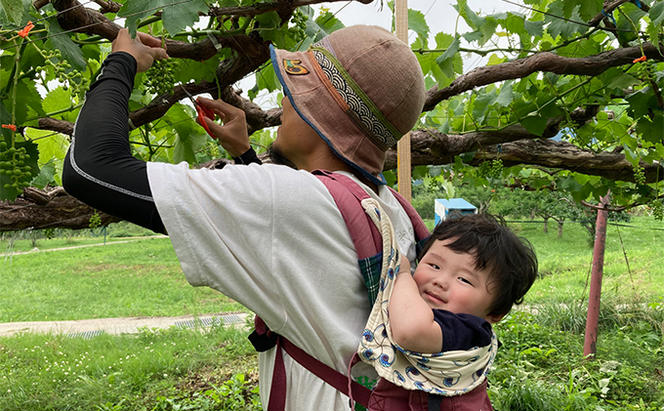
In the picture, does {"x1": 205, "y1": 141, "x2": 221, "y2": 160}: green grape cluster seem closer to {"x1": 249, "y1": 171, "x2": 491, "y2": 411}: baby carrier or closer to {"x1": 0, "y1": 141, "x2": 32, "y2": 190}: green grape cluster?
{"x1": 0, "y1": 141, "x2": 32, "y2": 190}: green grape cluster

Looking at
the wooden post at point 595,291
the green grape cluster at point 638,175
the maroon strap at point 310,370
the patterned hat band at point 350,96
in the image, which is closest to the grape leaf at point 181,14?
the patterned hat band at point 350,96

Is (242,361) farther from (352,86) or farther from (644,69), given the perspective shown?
(352,86)

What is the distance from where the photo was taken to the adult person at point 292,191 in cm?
76

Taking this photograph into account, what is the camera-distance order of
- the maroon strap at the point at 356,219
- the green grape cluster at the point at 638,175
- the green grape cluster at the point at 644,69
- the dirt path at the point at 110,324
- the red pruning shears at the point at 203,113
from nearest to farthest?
1. the maroon strap at the point at 356,219
2. the red pruning shears at the point at 203,113
3. the green grape cluster at the point at 644,69
4. the green grape cluster at the point at 638,175
5. the dirt path at the point at 110,324

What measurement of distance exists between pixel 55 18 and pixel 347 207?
792mm

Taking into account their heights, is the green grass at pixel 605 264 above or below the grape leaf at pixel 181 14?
below

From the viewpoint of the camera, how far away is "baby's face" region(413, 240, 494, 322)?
3.10 feet

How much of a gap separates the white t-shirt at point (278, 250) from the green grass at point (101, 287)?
7.58 metres

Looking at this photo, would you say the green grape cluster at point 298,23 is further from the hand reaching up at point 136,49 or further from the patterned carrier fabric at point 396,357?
the patterned carrier fabric at point 396,357

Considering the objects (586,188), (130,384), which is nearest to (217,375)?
(130,384)

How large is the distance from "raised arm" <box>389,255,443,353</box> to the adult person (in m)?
0.08

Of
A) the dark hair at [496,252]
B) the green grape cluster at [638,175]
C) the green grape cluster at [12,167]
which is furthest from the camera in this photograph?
the green grape cluster at [638,175]

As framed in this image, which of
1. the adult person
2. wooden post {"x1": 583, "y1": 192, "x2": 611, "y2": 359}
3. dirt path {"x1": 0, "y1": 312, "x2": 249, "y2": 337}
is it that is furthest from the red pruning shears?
dirt path {"x1": 0, "y1": 312, "x2": 249, "y2": 337}

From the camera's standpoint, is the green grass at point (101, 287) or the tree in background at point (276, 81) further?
the green grass at point (101, 287)
